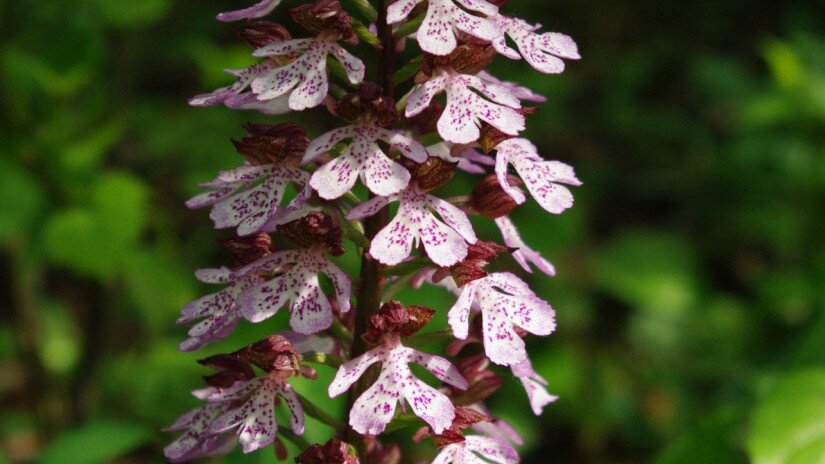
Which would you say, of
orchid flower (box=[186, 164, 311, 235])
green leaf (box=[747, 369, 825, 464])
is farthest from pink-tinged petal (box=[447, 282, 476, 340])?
green leaf (box=[747, 369, 825, 464])

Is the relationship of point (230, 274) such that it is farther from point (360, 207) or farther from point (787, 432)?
point (787, 432)

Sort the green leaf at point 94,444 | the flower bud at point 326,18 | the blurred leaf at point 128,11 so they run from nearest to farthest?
1. the flower bud at point 326,18
2. the green leaf at point 94,444
3. the blurred leaf at point 128,11

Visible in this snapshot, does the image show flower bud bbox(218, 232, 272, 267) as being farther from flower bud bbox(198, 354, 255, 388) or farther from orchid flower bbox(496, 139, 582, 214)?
orchid flower bbox(496, 139, 582, 214)

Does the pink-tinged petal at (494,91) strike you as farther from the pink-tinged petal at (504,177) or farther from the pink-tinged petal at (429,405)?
the pink-tinged petal at (429,405)

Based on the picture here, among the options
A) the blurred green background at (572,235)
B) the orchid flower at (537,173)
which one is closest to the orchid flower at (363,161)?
the orchid flower at (537,173)

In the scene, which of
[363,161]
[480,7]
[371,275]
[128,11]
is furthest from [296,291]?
[128,11]

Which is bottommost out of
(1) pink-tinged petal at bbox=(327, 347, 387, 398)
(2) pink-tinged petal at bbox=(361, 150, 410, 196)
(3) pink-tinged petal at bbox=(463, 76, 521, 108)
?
(1) pink-tinged petal at bbox=(327, 347, 387, 398)
